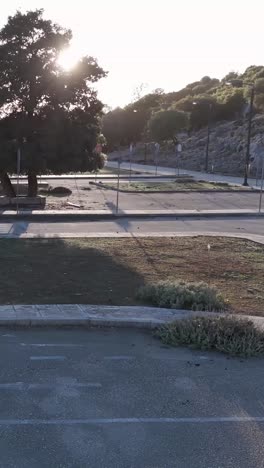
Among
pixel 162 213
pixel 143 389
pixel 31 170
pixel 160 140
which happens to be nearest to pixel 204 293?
pixel 143 389

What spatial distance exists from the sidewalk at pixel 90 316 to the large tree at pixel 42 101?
16.4 m

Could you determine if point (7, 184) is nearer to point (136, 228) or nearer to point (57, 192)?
point (57, 192)

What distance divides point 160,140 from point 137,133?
22.8 meters

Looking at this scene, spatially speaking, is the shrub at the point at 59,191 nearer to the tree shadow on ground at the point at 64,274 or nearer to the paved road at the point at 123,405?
the tree shadow on ground at the point at 64,274

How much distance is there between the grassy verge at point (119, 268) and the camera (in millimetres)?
10570

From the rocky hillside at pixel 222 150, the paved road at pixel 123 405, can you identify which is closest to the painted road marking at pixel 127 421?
the paved road at pixel 123 405

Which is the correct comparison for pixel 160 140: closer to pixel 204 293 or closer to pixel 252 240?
pixel 252 240

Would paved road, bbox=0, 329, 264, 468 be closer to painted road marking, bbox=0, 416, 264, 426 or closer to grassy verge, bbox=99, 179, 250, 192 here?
painted road marking, bbox=0, 416, 264, 426

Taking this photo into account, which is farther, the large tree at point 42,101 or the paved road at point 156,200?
the paved road at point 156,200

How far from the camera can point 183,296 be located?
9953 mm

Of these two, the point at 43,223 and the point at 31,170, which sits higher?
the point at 31,170

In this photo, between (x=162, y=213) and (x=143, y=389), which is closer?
(x=143, y=389)

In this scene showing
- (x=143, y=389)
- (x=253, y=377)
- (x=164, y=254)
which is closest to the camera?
(x=143, y=389)

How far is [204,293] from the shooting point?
9.98 meters
